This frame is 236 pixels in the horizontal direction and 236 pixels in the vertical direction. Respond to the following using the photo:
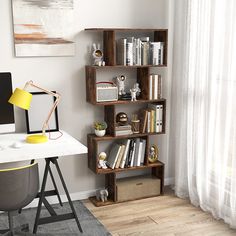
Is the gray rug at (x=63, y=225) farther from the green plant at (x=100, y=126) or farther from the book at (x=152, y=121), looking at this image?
the book at (x=152, y=121)

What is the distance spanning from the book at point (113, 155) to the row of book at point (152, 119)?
1.02 feet

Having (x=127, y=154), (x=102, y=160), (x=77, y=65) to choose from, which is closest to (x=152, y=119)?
(x=127, y=154)

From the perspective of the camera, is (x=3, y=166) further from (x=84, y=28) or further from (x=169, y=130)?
(x=169, y=130)

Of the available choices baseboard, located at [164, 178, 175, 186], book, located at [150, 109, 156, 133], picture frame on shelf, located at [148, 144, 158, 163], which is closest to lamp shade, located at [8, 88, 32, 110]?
book, located at [150, 109, 156, 133]

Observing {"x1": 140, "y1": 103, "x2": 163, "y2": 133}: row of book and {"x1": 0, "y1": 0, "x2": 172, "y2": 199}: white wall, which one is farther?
{"x1": 140, "y1": 103, "x2": 163, "y2": 133}: row of book

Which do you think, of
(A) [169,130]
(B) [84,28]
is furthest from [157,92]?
(B) [84,28]

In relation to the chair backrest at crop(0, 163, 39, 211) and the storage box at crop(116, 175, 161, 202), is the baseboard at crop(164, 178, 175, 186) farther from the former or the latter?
the chair backrest at crop(0, 163, 39, 211)

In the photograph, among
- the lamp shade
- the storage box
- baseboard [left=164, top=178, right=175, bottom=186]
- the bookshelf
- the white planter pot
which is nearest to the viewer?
the lamp shade

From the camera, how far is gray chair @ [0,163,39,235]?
242 cm

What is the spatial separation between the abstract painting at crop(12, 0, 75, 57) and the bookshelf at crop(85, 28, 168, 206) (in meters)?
0.24

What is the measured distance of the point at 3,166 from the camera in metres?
3.29

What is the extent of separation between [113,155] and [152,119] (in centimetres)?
53

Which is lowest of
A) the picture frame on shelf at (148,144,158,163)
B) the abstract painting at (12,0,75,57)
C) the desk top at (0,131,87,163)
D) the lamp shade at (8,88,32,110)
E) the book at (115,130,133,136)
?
the picture frame on shelf at (148,144,158,163)

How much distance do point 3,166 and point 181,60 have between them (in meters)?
1.95
